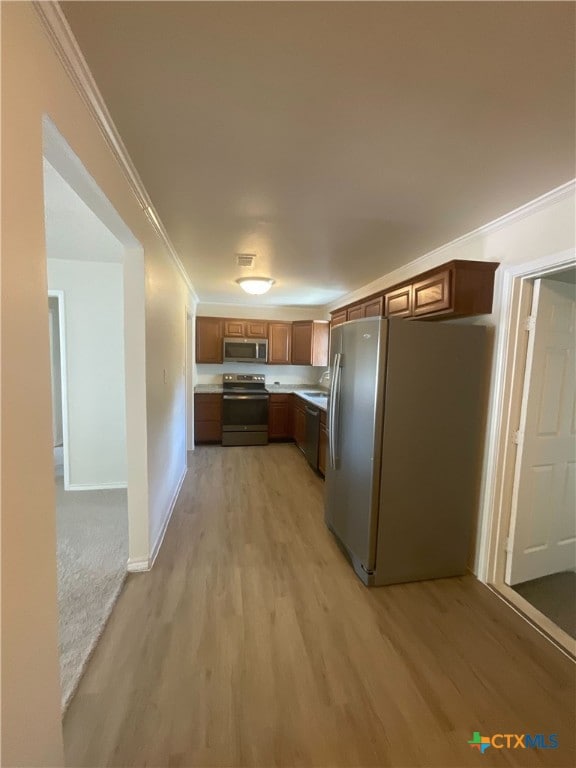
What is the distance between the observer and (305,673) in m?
1.57

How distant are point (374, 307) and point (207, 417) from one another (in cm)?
328

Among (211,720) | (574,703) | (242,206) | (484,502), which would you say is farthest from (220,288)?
(574,703)

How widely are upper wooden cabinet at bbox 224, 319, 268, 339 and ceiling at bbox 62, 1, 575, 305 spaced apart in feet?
10.9

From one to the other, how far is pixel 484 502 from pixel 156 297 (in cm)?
280

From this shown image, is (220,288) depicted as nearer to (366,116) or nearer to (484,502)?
A: (366,116)

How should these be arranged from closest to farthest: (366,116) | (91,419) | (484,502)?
(366,116) < (484,502) < (91,419)

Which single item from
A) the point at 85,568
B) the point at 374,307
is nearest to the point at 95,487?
the point at 85,568

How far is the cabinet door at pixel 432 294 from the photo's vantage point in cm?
222

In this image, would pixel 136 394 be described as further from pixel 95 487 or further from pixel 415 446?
pixel 95 487

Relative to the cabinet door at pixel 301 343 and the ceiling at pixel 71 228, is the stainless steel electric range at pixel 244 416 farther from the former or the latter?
the ceiling at pixel 71 228

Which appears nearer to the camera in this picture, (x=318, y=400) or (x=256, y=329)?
(x=318, y=400)

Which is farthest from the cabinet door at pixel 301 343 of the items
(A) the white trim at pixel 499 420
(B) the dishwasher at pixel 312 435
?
(A) the white trim at pixel 499 420

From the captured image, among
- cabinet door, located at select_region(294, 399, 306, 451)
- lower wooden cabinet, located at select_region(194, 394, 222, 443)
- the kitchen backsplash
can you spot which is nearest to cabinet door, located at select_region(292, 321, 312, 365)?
the kitchen backsplash

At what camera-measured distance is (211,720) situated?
1352 millimetres
